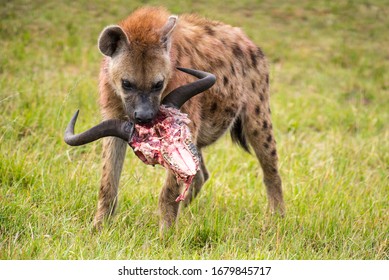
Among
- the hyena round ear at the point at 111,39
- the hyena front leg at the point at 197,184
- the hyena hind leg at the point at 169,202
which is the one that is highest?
the hyena round ear at the point at 111,39

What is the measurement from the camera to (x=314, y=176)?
526 cm

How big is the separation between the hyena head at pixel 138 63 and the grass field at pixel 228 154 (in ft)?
2.29

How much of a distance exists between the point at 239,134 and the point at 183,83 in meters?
0.95

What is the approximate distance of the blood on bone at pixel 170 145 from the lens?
12.0ft

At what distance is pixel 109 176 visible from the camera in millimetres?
4348

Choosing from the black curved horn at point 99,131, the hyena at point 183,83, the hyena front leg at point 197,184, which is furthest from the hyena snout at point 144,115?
the hyena front leg at point 197,184

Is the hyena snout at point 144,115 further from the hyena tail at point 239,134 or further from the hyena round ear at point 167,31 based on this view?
the hyena tail at point 239,134

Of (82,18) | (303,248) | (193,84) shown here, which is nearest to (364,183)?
(303,248)

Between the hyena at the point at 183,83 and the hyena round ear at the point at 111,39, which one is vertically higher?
the hyena round ear at the point at 111,39

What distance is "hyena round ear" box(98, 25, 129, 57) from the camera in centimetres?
376

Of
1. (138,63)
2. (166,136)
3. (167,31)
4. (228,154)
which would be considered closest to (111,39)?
(138,63)

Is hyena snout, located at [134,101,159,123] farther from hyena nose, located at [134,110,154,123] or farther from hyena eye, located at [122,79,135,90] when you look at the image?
hyena eye, located at [122,79,135,90]

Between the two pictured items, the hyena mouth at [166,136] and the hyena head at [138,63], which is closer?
the hyena mouth at [166,136]
